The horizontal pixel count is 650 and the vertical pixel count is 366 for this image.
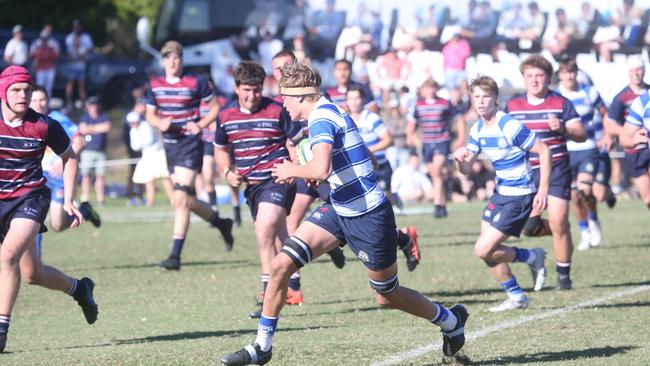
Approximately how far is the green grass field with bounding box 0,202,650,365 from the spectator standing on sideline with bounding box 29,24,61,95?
649 inches

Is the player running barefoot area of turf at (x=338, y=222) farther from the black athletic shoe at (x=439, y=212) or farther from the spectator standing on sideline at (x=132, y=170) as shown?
the spectator standing on sideline at (x=132, y=170)

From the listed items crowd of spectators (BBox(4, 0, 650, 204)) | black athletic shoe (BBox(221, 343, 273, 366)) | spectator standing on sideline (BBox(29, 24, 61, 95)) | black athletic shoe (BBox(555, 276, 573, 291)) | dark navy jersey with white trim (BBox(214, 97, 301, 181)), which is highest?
black athletic shoe (BBox(221, 343, 273, 366))

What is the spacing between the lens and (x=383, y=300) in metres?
7.68

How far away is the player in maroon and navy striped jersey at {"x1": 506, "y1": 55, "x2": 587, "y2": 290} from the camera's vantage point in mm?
10938

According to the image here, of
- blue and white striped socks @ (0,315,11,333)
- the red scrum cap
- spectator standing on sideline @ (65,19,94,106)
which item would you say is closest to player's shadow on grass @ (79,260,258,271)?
blue and white striped socks @ (0,315,11,333)

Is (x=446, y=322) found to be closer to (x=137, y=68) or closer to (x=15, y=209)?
(x=15, y=209)

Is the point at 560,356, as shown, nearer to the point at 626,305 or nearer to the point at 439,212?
the point at 626,305

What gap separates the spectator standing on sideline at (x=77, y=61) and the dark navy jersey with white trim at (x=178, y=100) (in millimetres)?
21140

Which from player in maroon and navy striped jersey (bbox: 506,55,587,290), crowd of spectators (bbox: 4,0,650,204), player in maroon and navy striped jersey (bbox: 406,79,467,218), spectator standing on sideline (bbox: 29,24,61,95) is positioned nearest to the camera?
player in maroon and navy striped jersey (bbox: 506,55,587,290)

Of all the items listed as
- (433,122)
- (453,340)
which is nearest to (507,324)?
(453,340)

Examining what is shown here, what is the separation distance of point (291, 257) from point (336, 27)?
83.7 ft

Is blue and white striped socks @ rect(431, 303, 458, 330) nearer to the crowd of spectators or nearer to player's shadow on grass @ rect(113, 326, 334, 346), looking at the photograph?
player's shadow on grass @ rect(113, 326, 334, 346)

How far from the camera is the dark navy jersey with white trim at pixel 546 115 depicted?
10984 mm

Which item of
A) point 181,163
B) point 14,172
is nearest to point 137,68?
point 181,163
